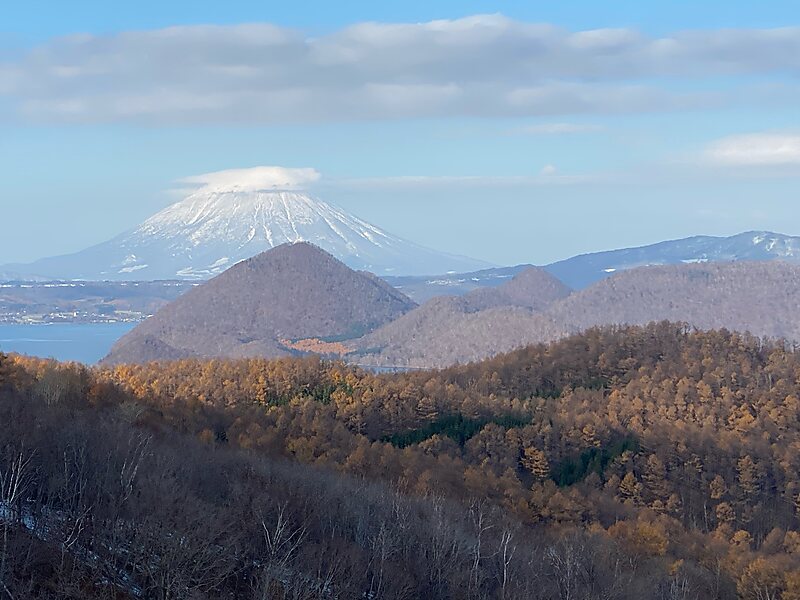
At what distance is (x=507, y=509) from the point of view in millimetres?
43906

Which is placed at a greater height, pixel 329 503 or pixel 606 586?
pixel 329 503

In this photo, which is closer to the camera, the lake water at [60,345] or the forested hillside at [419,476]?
the forested hillside at [419,476]

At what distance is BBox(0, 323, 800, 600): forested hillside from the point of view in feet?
70.7

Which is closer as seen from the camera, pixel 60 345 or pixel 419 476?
pixel 419 476

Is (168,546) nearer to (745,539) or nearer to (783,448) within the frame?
(745,539)

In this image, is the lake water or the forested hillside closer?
the forested hillside

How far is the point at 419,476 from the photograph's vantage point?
151 ft

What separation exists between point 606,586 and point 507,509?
16.4m

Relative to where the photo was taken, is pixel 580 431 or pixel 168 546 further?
pixel 580 431

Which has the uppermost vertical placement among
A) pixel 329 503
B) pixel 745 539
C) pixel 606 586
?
pixel 329 503

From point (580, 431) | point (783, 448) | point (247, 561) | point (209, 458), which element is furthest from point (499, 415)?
point (247, 561)

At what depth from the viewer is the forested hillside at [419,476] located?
21.6m

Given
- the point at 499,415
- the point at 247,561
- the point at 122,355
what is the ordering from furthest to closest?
the point at 122,355, the point at 499,415, the point at 247,561

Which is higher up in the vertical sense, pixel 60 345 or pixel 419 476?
pixel 60 345
